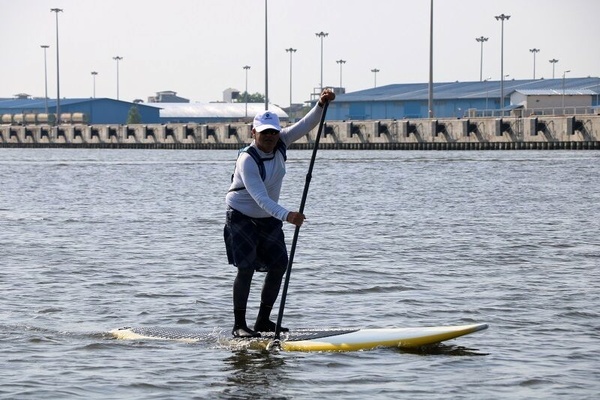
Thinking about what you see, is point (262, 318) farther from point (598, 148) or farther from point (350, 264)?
point (598, 148)

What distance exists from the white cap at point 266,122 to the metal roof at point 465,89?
123 meters

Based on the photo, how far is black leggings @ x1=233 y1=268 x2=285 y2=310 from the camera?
11828 millimetres

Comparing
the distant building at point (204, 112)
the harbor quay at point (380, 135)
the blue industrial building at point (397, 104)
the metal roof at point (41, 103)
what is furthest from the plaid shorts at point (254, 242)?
the metal roof at point (41, 103)

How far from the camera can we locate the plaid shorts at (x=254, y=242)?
11609mm

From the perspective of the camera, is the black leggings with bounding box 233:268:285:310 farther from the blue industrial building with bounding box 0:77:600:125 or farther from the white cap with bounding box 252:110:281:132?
the blue industrial building with bounding box 0:77:600:125

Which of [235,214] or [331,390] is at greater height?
[235,214]

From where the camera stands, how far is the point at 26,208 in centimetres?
3484

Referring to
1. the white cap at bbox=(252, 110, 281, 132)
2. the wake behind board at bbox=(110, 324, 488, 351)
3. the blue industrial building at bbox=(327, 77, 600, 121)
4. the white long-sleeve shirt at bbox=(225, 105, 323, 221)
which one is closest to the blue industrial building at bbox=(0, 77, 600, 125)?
the blue industrial building at bbox=(327, 77, 600, 121)

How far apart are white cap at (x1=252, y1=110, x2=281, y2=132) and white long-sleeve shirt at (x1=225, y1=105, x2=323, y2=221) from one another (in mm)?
142

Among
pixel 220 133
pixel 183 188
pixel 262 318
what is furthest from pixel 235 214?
pixel 220 133

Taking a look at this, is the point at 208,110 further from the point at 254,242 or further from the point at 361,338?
the point at 254,242

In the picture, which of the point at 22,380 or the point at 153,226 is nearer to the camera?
the point at 22,380

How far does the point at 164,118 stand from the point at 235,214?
175 metres

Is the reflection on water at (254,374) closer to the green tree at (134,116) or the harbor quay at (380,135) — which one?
the harbor quay at (380,135)
